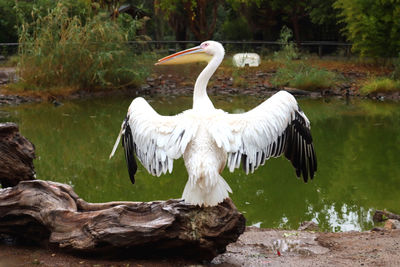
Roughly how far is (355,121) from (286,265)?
345 inches

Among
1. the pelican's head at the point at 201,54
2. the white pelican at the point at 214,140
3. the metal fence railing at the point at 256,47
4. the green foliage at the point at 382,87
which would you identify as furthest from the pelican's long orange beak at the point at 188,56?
the metal fence railing at the point at 256,47

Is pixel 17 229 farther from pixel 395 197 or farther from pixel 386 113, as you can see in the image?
pixel 386 113

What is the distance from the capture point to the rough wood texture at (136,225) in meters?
4.12

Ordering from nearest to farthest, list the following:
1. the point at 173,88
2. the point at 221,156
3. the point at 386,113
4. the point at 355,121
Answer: the point at 221,156 → the point at 355,121 → the point at 386,113 → the point at 173,88

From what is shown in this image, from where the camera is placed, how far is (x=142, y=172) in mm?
8398

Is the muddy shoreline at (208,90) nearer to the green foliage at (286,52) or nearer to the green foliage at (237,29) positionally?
the green foliage at (286,52)

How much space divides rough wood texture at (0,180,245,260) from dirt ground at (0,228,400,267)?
0.11m

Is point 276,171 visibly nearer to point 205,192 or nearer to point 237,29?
point 205,192

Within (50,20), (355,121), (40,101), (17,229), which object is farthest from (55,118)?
(17,229)

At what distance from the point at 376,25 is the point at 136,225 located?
1632 centimetres

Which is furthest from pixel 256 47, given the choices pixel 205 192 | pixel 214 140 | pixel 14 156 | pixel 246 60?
pixel 205 192

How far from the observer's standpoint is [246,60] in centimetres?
2005

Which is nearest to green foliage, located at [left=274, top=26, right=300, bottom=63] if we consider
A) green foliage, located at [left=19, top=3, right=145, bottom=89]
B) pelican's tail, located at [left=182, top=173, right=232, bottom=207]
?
green foliage, located at [left=19, top=3, right=145, bottom=89]

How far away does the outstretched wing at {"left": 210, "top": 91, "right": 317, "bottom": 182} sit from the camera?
170 inches
